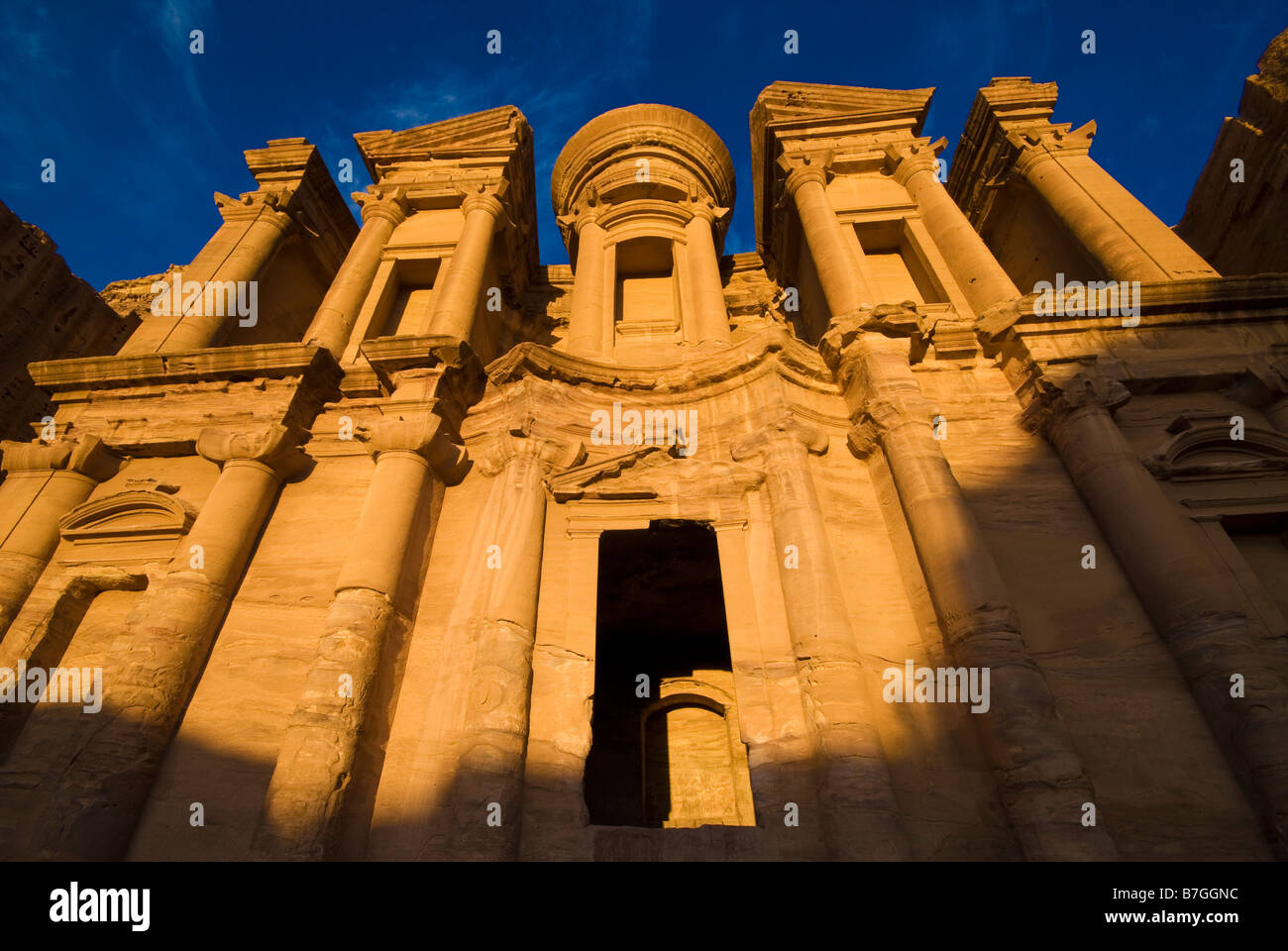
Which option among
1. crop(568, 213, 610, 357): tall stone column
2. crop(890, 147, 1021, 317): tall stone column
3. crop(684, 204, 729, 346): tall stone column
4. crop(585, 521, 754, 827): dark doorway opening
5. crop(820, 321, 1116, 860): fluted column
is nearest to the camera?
crop(820, 321, 1116, 860): fluted column

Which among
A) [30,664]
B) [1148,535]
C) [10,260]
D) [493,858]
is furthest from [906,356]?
[10,260]

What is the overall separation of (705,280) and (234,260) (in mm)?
10624

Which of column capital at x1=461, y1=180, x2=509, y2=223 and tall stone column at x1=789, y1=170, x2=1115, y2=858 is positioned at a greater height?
column capital at x1=461, y1=180, x2=509, y2=223

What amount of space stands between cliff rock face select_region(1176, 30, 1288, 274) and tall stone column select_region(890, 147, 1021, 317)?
7.70m

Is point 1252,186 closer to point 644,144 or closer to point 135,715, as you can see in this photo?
point 644,144

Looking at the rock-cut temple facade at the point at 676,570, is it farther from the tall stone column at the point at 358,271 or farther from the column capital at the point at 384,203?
the column capital at the point at 384,203

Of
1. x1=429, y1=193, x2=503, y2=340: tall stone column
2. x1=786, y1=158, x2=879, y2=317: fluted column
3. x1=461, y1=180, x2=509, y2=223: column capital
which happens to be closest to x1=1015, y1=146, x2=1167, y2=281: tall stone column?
x1=786, y1=158, x2=879, y2=317: fluted column

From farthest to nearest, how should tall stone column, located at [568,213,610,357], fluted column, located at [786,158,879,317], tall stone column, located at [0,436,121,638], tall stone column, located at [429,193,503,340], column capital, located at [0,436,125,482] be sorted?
tall stone column, located at [568,213,610,357] < fluted column, located at [786,158,879,317] < tall stone column, located at [429,193,503,340] < column capital, located at [0,436,125,482] < tall stone column, located at [0,436,121,638]

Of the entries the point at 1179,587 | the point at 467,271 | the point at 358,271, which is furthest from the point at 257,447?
the point at 1179,587

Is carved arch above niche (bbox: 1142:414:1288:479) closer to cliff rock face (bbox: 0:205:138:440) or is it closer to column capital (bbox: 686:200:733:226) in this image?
column capital (bbox: 686:200:733:226)

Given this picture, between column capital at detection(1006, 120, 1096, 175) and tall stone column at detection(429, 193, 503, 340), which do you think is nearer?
tall stone column at detection(429, 193, 503, 340)

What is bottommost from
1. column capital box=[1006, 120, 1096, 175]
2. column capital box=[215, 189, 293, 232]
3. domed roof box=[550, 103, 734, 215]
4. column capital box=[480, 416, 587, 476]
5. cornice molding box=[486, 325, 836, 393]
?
column capital box=[480, 416, 587, 476]

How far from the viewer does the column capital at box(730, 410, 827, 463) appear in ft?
33.9
